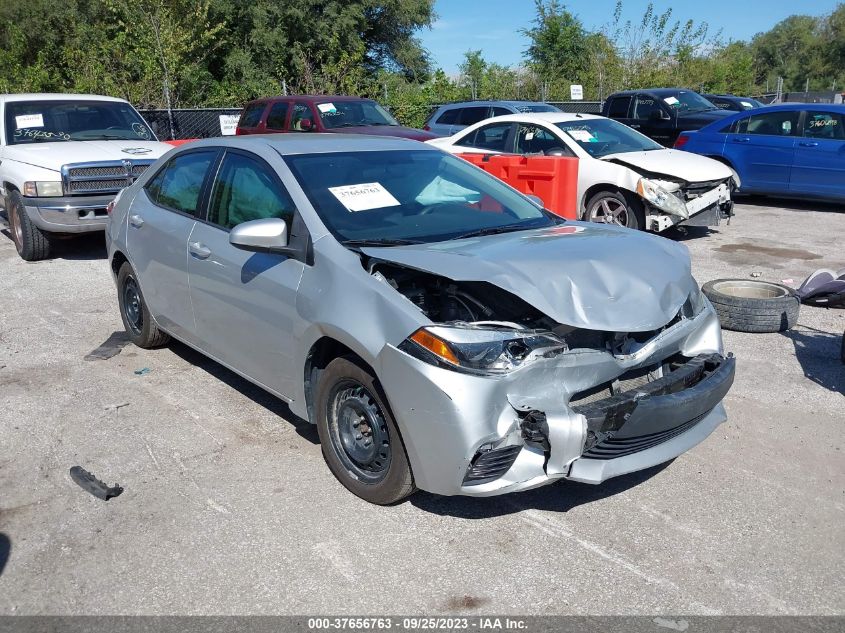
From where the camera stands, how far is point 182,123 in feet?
60.8

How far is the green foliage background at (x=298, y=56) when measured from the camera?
2430cm

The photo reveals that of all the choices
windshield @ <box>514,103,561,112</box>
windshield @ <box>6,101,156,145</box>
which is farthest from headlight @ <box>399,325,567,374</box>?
windshield @ <box>514,103,561,112</box>

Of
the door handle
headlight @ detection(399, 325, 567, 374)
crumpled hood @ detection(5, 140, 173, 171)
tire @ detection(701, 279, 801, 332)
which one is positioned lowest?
tire @ detection(701, 279, 801, 332)

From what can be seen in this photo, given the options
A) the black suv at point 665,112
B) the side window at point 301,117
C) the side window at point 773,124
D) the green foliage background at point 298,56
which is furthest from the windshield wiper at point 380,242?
the green foliage background at point 298,56

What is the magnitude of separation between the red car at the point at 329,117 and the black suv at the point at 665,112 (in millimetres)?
5663

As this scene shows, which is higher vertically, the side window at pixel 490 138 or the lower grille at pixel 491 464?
the side window at pixel 490 138

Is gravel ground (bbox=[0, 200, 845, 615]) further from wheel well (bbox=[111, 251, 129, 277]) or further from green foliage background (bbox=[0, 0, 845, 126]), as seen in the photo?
green foliage background (bbox=[0, 0, 845, 126])

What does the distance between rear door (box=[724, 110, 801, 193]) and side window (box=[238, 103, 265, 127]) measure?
814 cm

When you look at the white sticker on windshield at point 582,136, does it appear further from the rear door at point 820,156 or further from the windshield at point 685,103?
the windshield at point 685,103

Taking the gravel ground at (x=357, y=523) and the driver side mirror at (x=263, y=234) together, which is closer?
the gravel ground at (x=357, y=523)

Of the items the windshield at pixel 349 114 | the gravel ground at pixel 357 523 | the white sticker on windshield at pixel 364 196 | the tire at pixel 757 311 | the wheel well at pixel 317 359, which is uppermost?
the windshield at pixel 349 114

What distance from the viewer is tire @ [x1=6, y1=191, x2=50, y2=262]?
30.7 feet

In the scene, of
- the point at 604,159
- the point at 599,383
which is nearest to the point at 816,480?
the point at 599,383

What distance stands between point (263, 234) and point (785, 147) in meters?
10.8
